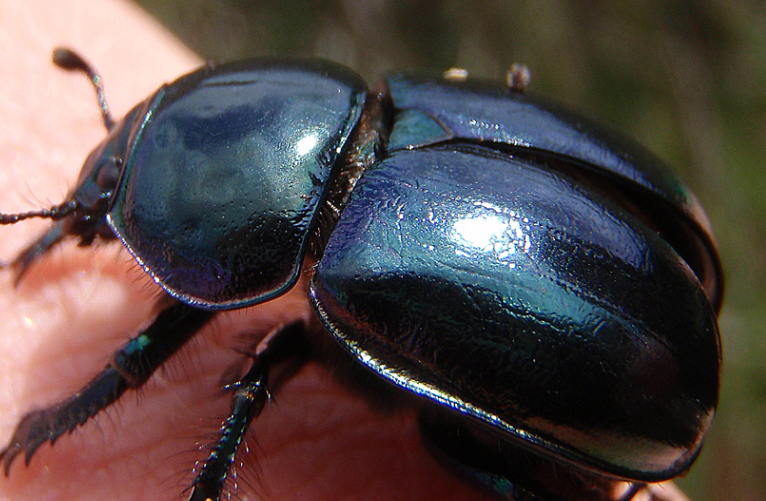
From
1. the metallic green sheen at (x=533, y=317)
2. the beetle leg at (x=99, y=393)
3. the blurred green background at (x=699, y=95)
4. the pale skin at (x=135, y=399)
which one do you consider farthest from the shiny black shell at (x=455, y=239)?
the blurred green background at (x=699, y=95)

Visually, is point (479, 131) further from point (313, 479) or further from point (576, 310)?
point (313, 479)

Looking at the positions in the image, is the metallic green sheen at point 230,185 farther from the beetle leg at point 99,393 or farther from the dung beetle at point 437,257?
the beetle leg at point 99,393

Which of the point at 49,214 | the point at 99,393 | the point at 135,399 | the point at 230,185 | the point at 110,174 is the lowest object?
the point at 135,399

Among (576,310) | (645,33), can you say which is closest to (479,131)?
(576,310)

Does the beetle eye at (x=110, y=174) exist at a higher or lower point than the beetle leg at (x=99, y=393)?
higher

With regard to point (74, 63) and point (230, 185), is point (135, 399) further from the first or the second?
point (74, 63)

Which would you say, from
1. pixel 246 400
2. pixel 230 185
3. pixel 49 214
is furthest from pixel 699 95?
pixel 49 214
